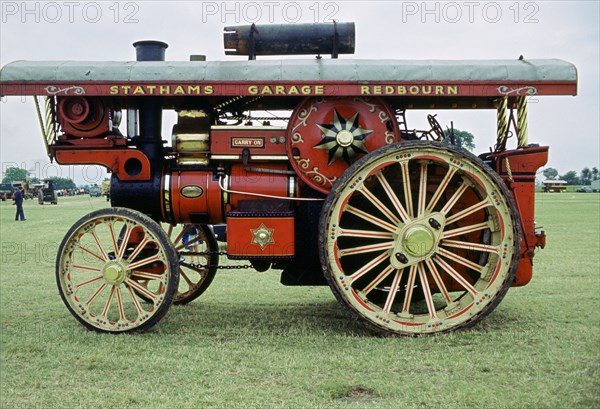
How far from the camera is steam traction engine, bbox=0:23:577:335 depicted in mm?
5570

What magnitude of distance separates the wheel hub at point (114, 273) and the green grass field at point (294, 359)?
1.73ft

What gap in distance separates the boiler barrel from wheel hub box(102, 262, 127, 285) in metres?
2.53

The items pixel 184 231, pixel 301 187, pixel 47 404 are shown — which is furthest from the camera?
pixel 184 231

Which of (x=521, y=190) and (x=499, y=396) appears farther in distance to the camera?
(x=521, y=190)

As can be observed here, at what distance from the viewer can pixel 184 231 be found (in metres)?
7.69

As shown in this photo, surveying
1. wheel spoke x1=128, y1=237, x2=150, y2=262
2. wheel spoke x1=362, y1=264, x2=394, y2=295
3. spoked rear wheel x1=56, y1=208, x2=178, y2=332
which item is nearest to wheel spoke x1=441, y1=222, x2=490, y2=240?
wheel spoke x1=362, y1=264, x2=394, y2=295

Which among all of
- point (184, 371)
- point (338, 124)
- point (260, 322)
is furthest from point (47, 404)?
point (338, 124)

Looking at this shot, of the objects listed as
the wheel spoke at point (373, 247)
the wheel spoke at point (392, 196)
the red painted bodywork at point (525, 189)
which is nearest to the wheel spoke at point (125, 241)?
the wheel spoke at point (373, 247)

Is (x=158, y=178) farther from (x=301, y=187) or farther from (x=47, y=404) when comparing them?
(x=47, y=404)

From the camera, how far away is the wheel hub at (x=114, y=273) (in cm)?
588

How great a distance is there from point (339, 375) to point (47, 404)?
2.00 metres

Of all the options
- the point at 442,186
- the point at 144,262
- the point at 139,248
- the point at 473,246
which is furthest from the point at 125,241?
the point at 473,246

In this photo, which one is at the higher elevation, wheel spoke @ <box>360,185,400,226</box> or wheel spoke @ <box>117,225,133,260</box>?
wheel spoke @ <box>360,185,400,226</box>

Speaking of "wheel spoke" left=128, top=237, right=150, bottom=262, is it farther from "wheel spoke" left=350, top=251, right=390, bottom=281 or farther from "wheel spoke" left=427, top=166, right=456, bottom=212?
"wheel spoke" left=427, top=166, right=456, bottom=212
